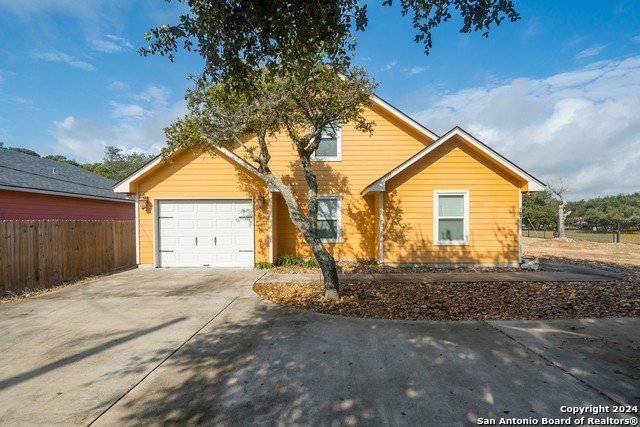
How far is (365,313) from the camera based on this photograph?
236 inches

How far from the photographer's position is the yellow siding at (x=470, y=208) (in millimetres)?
10836

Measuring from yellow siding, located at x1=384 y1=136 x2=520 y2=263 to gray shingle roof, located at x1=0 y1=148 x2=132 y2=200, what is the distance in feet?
45.0

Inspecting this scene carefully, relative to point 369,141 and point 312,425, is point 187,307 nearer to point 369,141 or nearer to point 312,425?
point 312,425

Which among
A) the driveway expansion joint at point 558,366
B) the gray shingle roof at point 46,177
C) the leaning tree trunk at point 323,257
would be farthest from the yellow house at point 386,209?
the driveway expansion joint at point 558,366

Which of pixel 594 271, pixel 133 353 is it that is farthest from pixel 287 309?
pixel 594 271

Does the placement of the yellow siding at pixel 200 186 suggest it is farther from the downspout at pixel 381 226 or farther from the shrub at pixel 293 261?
the downspout at pixel 381 226

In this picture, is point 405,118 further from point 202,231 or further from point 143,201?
point 143,201

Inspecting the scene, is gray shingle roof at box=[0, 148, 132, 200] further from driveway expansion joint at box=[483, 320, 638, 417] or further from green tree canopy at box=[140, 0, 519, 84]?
driveway expansion joint at box=[483, 320, 638, 417]

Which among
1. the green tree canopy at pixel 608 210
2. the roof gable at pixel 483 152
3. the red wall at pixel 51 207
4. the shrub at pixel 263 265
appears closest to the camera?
the roof gable at pixel 483 152

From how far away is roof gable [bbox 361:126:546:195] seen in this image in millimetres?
10203

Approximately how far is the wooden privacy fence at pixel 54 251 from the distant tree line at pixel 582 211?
1584 inches

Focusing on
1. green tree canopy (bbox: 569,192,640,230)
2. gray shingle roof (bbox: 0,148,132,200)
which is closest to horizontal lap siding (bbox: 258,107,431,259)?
gray shingle roof (bbox: 0,148,132,200)

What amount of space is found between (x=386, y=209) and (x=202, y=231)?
6.75m

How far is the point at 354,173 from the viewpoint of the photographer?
12.3 metres
